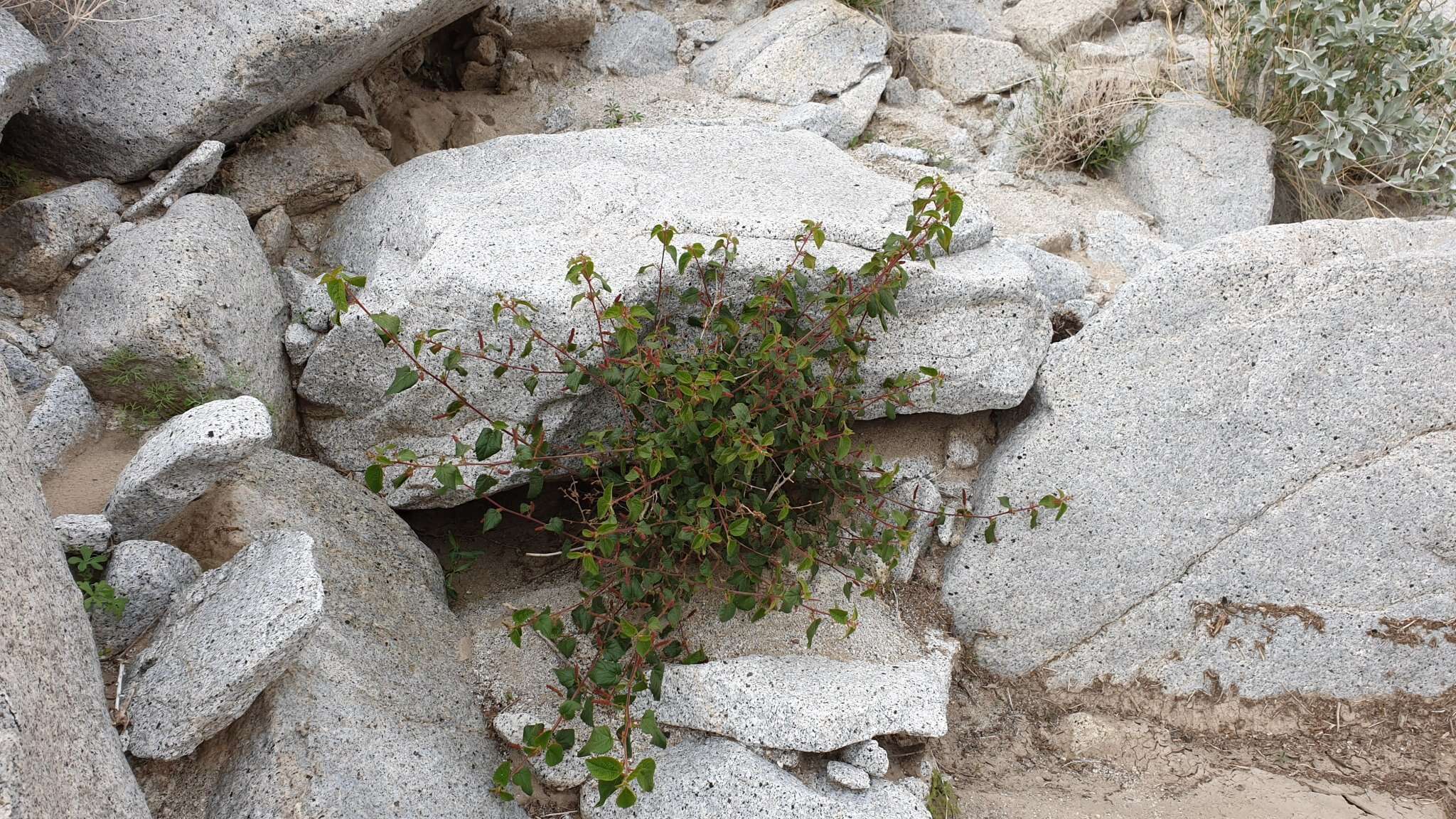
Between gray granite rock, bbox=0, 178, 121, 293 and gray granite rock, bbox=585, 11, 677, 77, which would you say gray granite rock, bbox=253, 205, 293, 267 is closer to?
gray granite rock, bbox=0, 178, 121, 293

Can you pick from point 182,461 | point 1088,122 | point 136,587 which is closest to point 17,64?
point 182,461

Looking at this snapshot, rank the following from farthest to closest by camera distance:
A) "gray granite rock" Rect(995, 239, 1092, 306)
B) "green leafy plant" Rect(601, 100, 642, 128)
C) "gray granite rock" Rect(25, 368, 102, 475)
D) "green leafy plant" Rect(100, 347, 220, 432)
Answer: "green leafy plant" Rect(601, 100, 642, 128) → "gray granite rock" Rect(995, 239, 1092, 306) → "green leafy plant" Rect(100, 347, 220, 432) → "gray granite rock" Rect(25, 368, 102, 475)

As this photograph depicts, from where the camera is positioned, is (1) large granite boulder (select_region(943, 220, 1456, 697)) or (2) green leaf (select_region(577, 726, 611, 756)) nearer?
(2) green leaf (select_region(577, 726, 611, 756))

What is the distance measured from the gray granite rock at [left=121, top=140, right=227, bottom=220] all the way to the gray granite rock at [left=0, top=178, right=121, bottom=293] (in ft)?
0.50

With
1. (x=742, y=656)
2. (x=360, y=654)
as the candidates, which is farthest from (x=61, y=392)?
(x=742, y=656)

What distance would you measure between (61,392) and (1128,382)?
3174mm

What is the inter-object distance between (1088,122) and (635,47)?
2272 millimetres

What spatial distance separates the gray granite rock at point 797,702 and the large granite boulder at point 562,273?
888mm

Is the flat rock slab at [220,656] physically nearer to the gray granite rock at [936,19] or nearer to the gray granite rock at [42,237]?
the gray granite rock at [42,237]

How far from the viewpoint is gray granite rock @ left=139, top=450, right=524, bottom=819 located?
7.48 ft

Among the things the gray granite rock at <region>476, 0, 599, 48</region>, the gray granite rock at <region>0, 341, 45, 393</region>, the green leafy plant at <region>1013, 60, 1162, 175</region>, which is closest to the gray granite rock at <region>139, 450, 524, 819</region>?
the gray granite rock at <region>0, 341, 45, 393</region>

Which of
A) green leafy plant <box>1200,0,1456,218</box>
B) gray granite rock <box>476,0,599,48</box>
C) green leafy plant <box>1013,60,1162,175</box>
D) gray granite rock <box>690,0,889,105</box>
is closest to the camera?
green leafy plant <box>1200,0,1456,218</box>

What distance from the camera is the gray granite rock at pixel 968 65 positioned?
204 inches

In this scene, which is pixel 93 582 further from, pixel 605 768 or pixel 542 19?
pixel 542 19
